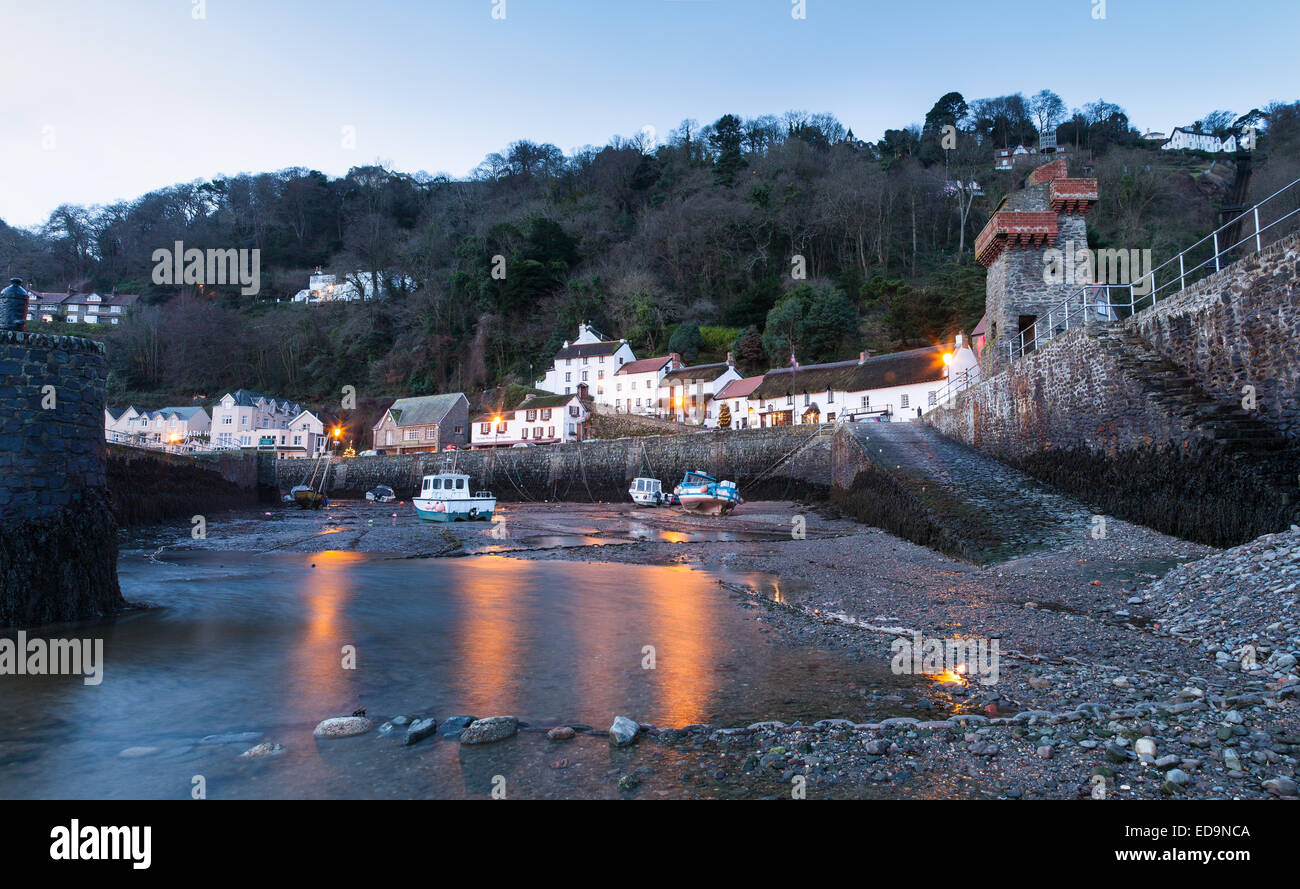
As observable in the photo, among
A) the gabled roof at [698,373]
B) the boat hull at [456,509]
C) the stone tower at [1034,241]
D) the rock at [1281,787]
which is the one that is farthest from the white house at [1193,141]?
the rock at [1281,787]

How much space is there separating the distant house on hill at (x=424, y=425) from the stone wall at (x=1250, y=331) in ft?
200

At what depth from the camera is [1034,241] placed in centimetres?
2633

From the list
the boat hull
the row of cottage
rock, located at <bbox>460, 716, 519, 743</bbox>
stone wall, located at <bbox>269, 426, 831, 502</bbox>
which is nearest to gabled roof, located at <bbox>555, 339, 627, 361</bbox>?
the row of cottage

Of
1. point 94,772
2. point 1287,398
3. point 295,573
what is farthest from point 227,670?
point 1287,398

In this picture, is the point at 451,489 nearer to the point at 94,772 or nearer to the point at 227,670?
the point at 227,670

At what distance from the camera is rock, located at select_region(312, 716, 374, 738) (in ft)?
18.6

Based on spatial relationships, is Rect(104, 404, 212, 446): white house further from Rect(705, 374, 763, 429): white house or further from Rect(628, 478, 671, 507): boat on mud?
Rect(628, 478, 671, 507): boat on mud

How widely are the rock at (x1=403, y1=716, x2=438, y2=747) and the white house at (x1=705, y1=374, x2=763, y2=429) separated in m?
47.6

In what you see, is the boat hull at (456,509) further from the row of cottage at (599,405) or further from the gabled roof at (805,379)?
the gabled roof at (805,379)

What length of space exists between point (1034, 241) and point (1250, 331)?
16.7 m

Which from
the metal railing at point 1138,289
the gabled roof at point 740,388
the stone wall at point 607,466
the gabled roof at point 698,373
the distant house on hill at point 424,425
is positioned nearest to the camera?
the metal railing at point 1138,289

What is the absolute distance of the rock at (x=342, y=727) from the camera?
5668 mm

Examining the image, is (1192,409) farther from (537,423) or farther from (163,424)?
(163,424)
